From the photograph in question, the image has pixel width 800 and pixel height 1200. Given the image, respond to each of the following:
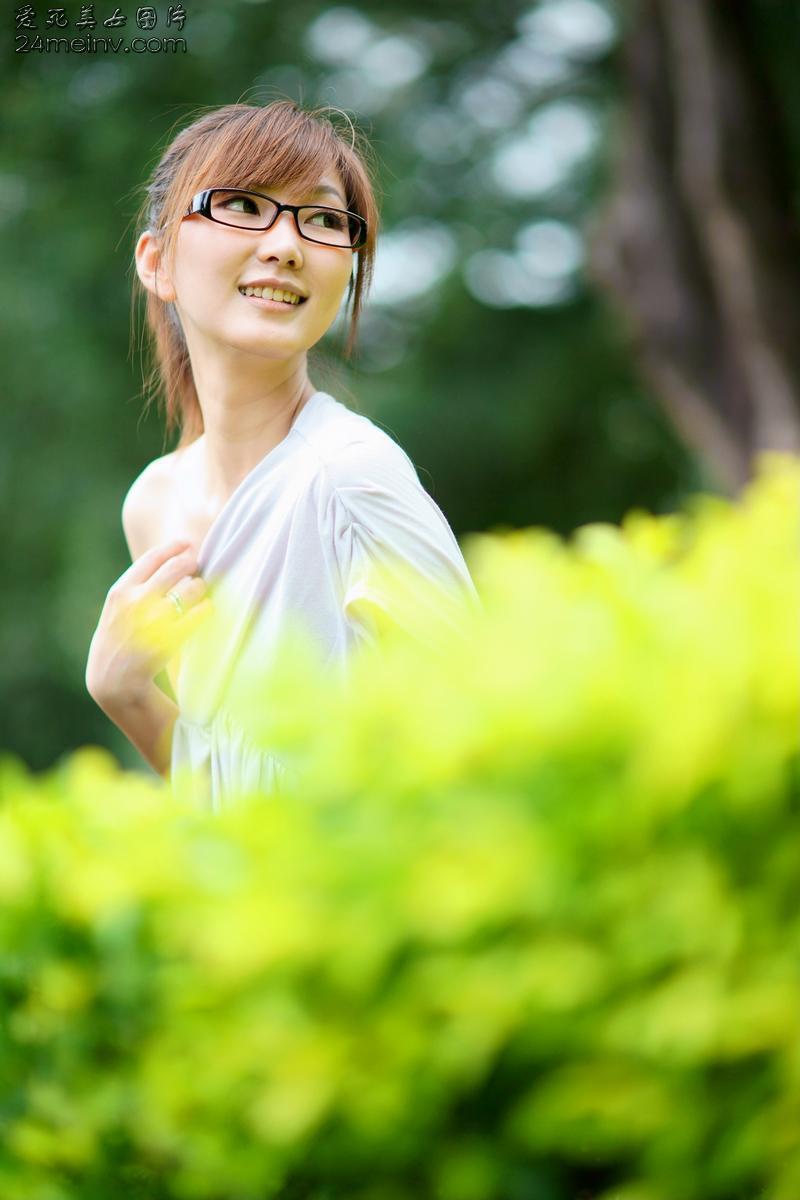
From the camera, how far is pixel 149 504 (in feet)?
8.19

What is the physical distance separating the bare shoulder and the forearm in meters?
0.32

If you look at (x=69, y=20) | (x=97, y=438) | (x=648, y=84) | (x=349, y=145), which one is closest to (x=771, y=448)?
(x=648, y=84)

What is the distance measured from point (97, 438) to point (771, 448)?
6521 millimetres

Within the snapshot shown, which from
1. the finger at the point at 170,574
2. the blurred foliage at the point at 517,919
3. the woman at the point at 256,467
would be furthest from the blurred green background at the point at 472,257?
the blurred foliage at the point at 517,919

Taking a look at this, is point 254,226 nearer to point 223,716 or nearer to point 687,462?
point 223,716

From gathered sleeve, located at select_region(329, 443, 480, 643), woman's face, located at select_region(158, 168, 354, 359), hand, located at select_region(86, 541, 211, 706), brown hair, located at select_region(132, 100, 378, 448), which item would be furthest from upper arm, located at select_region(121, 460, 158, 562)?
gathered sleeve, located at select_region(329, 443, 480, 643)

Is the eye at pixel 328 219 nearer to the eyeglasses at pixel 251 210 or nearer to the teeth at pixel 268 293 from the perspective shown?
the eyeglasses at pixel 251 210

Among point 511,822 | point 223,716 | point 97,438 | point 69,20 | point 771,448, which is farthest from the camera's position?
point 97,438

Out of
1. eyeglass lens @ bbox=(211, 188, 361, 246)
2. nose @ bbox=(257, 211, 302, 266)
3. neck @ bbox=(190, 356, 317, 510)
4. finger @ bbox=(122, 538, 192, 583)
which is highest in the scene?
eyeglass lens @ bbox=(211, 188, 361, 246)

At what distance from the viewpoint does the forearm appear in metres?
2.27

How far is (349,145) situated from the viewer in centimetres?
236

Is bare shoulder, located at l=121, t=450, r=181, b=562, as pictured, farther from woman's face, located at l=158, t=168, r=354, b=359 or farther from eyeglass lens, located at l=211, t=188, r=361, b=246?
eyeglass lens, located at l=211, t=188, r=361, b=246

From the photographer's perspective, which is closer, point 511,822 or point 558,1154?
point 511,822

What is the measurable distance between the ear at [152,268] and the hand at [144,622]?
47 centimetres
